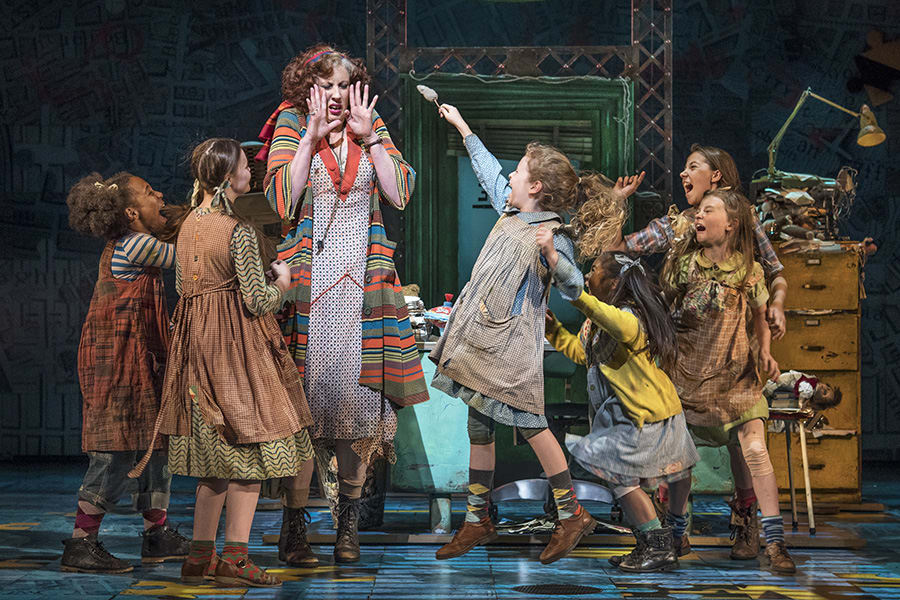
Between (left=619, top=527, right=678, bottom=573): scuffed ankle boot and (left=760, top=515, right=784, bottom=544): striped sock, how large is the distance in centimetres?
42

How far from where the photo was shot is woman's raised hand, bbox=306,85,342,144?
3.77m

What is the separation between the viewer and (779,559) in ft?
12.8

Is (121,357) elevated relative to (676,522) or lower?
elevated

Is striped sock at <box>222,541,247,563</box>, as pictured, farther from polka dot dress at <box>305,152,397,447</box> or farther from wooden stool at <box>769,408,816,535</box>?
wooden stool at <box>769,408,816,535</box>

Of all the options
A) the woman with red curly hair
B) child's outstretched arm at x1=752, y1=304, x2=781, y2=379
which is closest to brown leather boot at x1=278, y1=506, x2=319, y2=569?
the woman with red curly hair

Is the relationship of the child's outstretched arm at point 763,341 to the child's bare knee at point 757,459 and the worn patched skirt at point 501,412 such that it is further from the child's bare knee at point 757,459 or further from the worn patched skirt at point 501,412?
the worn patched skirt at point 501,412

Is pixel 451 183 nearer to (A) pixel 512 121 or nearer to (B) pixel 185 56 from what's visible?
(A) pixel 512 121

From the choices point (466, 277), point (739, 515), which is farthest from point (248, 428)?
point (466, 277)

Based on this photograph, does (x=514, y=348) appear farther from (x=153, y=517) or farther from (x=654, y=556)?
(x=153, y=517)

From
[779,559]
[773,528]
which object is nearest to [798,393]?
[773,528]

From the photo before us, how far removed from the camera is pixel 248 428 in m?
3.45

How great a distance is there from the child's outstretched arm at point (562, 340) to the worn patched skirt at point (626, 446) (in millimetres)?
103

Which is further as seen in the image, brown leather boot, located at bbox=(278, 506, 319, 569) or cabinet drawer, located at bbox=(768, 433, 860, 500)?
cabinet drawer, located at bbox=(768, 433, 860, 500)

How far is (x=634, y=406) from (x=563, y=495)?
421 mm
